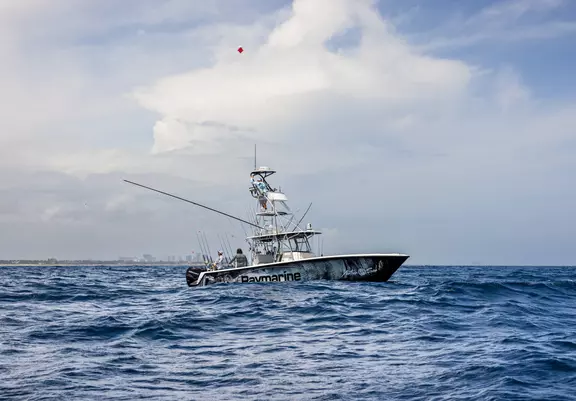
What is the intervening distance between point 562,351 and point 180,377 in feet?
28.5

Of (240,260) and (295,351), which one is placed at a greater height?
(240,260)

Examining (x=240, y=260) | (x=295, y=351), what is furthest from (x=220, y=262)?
(x=295, y=351)

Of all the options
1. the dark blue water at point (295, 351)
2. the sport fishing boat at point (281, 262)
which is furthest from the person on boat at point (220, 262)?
the dark blue water at point (295, 351)

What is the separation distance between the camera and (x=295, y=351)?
13297mm

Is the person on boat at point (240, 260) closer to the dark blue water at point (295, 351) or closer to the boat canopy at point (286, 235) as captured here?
the boat canopy at point (286, 235)

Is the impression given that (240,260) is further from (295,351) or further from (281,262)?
(295,351)

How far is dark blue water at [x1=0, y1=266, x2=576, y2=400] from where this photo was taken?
385 inches

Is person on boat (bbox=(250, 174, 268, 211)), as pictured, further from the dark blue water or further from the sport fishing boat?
the dark blue water

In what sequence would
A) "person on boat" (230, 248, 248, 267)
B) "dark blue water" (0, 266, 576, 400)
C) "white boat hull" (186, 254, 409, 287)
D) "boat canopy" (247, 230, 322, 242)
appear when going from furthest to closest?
1. "person on boat" (230, 248, 248, 267)
2. "boat canopy" (247, 230, 322, 242)
3. "white boat hull" (186, 254, 409, 287)
4. "dark blue water" (0, 266, 576, 400)

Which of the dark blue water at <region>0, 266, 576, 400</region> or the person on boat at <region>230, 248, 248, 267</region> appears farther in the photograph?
the person on boat at <region>230, 248, 248, 267</region>

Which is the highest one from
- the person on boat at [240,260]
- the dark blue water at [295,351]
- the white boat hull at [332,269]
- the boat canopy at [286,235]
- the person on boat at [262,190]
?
the person on boat at [262,190]

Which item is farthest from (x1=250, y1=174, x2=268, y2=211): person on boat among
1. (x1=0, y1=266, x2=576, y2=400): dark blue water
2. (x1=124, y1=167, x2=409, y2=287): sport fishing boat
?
(x1=0, y1=266, x2=576, y2=400): dark blue water

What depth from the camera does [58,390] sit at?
32.0 feet

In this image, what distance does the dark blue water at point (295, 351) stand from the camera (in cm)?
977
